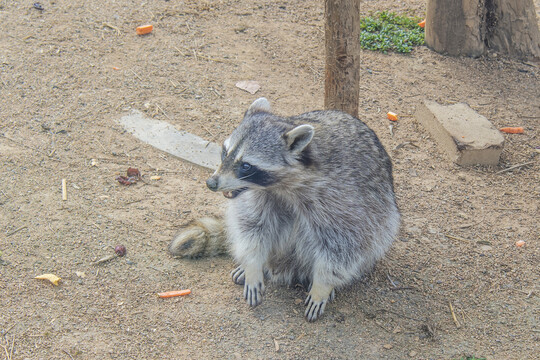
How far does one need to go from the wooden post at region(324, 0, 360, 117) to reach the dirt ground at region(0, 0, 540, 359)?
2.70ft

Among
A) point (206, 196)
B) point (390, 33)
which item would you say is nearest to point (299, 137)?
point (206, 196)

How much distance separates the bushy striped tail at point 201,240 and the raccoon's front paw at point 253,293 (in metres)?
0.43

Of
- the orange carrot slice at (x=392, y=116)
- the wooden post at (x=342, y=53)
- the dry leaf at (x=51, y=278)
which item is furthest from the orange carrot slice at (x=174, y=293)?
the orange carrot slice at (x=392, y=116)

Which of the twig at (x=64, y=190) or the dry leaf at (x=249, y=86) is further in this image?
the dry leaf at (x=249, y=86)

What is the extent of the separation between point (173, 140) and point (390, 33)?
118 inches

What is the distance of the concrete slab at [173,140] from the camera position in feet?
15.3

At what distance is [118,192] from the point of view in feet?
13.8

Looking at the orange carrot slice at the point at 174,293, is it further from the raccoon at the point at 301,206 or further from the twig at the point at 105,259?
the twig at the point at 105,259

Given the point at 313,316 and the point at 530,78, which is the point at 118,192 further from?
the point at 530,78

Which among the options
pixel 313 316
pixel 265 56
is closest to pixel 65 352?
pixel 313 316

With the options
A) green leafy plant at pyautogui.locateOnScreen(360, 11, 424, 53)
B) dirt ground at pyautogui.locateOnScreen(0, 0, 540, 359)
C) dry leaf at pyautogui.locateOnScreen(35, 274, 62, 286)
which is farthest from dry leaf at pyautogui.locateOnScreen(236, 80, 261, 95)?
dry leaf at pyautogui.locateOnScreen(35, 274, 62, 286)

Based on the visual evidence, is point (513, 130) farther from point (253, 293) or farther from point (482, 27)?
point (253, 293)

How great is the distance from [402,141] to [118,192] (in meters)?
2.58

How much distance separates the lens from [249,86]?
5.54 meters
